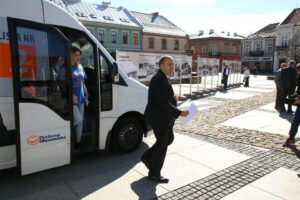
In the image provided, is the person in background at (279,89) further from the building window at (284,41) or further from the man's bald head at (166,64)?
the building window at (284,41)

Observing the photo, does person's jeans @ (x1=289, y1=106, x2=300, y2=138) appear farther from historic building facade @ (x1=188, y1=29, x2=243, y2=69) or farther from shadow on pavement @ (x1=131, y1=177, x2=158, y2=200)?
historic building facade @ (x1=188, y1=29, x2=243, y2=69)

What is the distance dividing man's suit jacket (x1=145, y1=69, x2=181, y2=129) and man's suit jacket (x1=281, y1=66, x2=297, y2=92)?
6859 millimetres

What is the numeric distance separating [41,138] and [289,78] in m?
8.41

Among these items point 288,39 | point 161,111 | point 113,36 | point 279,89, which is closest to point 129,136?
point 161,111

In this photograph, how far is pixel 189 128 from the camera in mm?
7312

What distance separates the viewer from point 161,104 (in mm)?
3590

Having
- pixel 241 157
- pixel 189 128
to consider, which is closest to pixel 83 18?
pixel 189 128

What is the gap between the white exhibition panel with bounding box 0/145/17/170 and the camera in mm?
3549

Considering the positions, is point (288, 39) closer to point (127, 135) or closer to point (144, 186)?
point (127, 135)

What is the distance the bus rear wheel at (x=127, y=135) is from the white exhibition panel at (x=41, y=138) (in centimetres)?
105

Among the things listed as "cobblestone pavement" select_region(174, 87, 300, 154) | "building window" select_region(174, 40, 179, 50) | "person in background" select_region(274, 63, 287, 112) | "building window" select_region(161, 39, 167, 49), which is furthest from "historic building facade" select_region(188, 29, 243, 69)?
"cobblestone pavement" select_region(174, 87, 300, 154)

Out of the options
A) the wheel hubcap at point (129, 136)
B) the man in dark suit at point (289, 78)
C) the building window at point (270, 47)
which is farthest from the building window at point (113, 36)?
the wheel hubcap at point (129, 136)

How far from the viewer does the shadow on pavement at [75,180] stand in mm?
3583

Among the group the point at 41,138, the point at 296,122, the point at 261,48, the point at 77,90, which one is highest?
the point at 261,48
